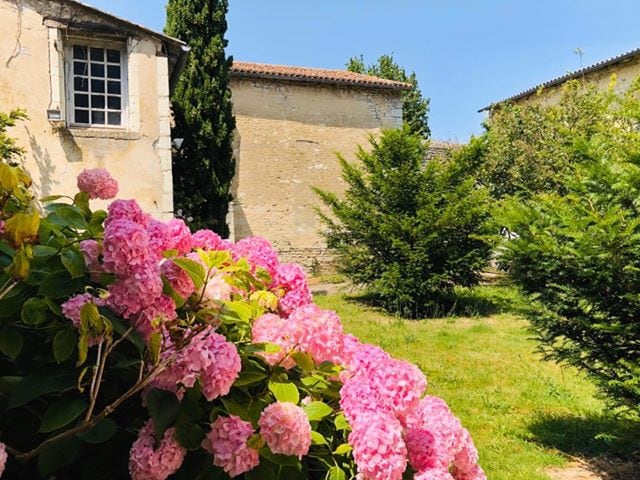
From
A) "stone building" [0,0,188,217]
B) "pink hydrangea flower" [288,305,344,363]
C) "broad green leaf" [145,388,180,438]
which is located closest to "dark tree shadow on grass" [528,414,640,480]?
"pink hydrangea flower" [288,305,344,363]

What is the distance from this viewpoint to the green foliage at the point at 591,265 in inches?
117

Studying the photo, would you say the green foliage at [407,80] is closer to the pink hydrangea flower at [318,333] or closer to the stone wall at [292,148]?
the stone wall at [292,148]

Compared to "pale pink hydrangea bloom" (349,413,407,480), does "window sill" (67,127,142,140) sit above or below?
above

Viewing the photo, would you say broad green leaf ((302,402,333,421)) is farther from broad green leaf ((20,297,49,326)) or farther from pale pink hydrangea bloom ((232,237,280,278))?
broad green leaf ((20,297,49,326))

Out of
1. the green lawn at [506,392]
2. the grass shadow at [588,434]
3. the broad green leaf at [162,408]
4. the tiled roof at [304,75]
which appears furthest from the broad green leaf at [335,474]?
the tiled roof at [304,75]

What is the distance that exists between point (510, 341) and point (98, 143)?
23.1ft

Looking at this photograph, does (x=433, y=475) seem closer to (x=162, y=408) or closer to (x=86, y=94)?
(x=162, y=408)

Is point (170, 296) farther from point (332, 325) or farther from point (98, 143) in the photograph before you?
point (98, 143)

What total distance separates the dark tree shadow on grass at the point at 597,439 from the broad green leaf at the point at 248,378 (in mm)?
3145

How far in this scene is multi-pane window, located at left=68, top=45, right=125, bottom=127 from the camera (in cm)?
806

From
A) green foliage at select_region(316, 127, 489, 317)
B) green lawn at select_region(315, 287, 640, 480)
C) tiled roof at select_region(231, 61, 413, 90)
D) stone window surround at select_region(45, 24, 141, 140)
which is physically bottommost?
green lawn at select_region(315, 287, 640, 480)

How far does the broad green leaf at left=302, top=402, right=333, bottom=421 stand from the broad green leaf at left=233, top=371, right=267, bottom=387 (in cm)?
13

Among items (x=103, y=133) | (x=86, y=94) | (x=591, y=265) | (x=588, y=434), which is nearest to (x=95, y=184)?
(x=591, y=265)

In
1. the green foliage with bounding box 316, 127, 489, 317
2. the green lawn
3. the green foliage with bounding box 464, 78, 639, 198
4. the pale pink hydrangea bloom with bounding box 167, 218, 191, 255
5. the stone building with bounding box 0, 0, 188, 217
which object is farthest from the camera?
the green foliage with bounding box 464, 78, 639, 198
